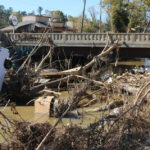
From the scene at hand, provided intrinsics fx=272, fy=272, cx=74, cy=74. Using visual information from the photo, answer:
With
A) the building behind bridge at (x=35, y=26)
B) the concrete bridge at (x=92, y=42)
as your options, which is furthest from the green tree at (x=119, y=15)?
the concrete bridge at (x=92, y=42)

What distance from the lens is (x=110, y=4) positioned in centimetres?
4784

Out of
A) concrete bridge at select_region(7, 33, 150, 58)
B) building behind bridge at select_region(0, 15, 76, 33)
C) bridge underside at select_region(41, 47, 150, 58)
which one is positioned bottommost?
bridge underside at select_region(41, 47, 150, 58)

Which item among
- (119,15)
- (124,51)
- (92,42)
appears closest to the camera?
(124,51)

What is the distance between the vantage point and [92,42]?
22391 millimetres

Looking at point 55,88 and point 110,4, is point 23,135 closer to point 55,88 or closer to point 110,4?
point 55,88

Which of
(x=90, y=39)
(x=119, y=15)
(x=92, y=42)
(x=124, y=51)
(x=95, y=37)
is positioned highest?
(x=119, y=15)

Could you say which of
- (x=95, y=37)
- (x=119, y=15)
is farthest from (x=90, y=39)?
(x=119, y=15)

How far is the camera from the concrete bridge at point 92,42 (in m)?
21.1

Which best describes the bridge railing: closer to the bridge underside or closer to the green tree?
the bridge underside

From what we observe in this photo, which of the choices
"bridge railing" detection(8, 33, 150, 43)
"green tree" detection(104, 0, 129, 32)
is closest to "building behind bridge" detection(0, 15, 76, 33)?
"green tree" detection(104, 0, 129, 32)

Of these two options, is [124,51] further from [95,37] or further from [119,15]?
[119,15]

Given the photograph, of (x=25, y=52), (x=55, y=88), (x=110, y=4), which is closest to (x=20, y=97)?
(x=55, y=88)

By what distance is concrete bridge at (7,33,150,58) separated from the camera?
21125mm

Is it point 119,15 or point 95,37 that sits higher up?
point 119,15
